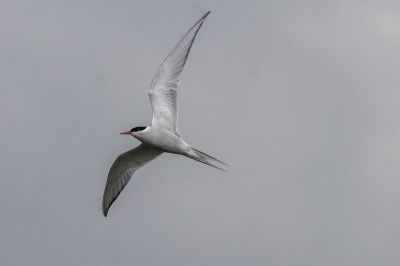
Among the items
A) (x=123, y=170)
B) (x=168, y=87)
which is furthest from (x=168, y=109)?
(x=123, y=170)

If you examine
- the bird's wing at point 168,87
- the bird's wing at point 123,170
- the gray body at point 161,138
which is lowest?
the bird's wing at point 123,170

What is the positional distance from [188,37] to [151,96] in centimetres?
148

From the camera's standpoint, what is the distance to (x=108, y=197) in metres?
25.2

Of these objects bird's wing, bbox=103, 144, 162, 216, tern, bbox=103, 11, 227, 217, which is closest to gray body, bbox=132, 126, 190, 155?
tern, bbox=103, 11, 227, 217

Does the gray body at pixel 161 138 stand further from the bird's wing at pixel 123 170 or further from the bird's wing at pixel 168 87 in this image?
the bird's wing at pixel 123 170

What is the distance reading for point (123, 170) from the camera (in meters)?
25.3

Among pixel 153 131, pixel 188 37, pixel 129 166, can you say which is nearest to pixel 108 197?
pixel 129 166

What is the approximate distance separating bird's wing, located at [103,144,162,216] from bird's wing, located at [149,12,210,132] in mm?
1515

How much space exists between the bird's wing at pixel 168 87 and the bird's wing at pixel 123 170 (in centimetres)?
151

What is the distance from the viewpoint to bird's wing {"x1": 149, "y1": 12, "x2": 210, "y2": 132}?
2358 cm

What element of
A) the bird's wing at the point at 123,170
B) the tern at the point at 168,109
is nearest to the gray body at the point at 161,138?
the tern at the point at 168,109

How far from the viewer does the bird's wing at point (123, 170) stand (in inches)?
990

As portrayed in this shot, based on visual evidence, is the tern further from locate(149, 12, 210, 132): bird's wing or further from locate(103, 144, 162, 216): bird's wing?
locate(103, 144, 162, 216): bird's wing

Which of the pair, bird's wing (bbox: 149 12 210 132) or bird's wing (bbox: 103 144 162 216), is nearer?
bird's wing (bbox: 149 12 210 132)
